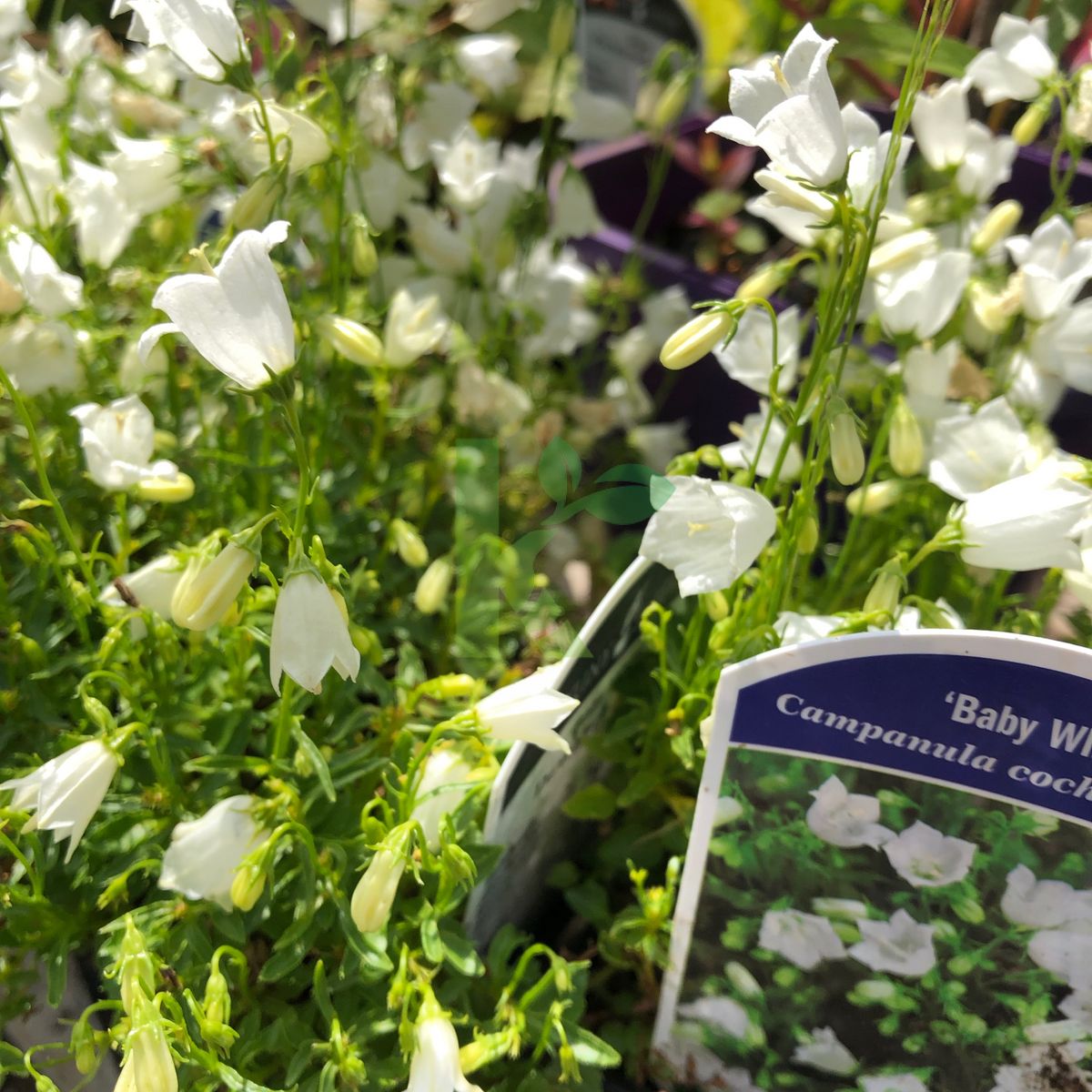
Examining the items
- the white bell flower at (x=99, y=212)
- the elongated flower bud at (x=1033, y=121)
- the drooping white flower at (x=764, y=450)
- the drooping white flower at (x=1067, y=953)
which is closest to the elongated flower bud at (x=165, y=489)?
the white bell flower at (x=99, y=212)

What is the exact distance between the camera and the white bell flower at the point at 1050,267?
0.75 m

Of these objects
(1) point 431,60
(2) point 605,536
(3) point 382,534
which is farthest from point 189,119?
(2) point 605,536

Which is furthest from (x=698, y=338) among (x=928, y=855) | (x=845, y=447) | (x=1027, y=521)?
(x=928, y=855)

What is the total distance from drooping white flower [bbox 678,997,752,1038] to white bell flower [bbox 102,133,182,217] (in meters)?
A: 0.70

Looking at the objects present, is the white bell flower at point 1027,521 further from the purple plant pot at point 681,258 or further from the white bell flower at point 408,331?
the purple plant pot at point 681,258

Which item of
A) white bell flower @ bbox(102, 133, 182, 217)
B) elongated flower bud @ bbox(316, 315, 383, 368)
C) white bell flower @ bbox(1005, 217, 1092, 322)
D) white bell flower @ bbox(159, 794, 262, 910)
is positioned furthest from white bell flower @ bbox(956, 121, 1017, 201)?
white bell flower @ bbox(159, 794, 262, 910)

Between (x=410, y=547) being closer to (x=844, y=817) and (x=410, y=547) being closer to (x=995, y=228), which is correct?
(x=844, y=817)

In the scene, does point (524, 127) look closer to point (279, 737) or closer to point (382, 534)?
point (382, 534)

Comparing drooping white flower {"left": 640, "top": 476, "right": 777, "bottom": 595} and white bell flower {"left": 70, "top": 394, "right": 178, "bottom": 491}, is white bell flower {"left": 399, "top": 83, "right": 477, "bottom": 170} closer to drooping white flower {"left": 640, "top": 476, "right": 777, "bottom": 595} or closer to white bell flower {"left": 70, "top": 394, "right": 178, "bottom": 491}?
white bell flower {"left": 70, "top": 394, "right": 178, "bottom": 491}

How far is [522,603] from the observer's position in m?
0.79

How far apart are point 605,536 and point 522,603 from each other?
1.11 ft

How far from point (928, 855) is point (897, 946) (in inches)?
2.9

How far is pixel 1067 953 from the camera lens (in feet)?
1.90

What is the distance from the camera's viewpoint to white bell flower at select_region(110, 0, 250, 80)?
606 mm
